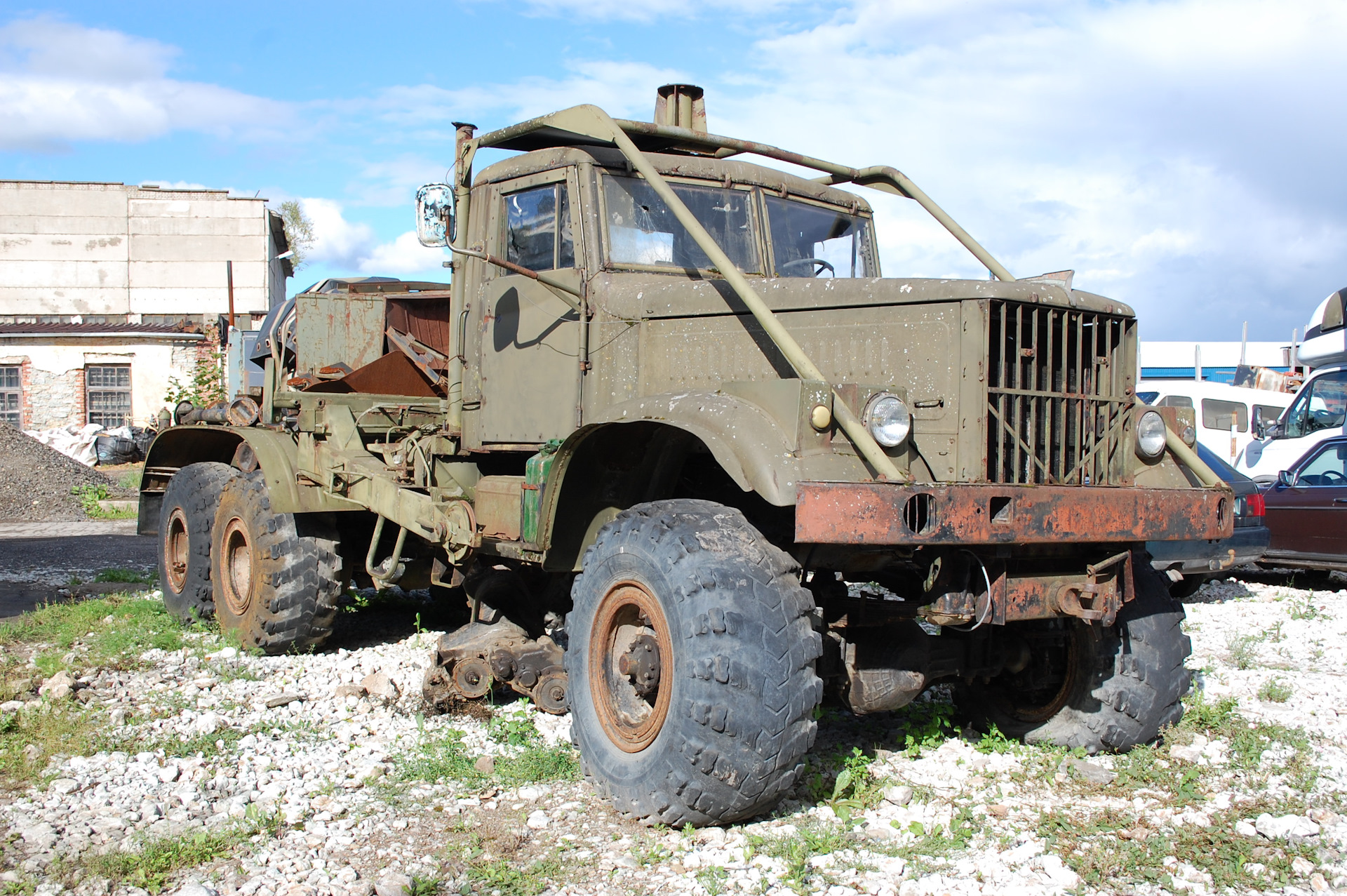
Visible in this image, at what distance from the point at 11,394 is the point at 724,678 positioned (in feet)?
84.5

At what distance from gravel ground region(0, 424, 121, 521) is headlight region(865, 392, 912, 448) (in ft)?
48.7

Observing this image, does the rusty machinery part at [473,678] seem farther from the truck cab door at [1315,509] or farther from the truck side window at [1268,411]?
the truck side window at [1268,411]

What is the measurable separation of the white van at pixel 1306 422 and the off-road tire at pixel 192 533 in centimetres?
1052

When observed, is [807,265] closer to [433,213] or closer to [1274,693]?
[433,213]

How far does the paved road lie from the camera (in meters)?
8.56

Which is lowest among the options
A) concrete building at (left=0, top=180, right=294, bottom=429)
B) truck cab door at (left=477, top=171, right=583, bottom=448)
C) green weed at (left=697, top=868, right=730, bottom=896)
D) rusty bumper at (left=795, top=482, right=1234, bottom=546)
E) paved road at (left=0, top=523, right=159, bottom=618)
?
paved road at (left=0, top=523, right=159, bottom=618)

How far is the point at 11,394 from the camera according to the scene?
24.6 metres

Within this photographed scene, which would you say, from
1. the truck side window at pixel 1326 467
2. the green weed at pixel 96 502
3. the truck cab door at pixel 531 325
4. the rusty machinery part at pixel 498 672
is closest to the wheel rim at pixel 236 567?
the rusty machinery part at pixel 498 672

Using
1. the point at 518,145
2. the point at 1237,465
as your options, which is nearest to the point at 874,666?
the point at 518,145

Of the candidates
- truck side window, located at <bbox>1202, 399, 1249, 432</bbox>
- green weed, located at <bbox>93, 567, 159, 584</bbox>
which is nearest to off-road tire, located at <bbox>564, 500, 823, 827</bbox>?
green weed, located at <bbox>93, 567, 159, 584</bbox>

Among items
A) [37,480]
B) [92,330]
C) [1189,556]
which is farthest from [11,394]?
[1189,556]

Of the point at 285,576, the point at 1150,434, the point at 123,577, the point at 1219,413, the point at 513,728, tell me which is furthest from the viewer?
the point at 1219,413

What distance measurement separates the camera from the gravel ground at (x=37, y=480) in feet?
51.3

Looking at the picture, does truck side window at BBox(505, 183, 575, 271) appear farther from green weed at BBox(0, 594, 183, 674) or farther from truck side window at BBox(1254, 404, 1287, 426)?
truck side window at BBox(1254, 404, 1287, 426)
